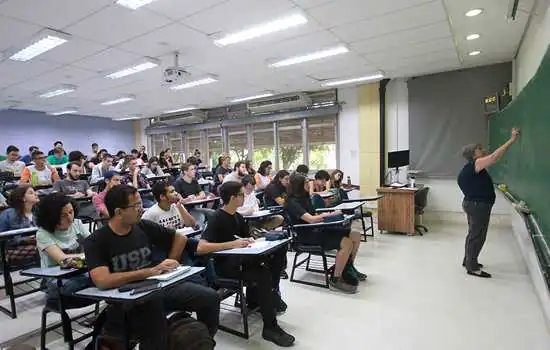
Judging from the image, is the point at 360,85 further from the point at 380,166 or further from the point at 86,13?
the point at 86,13

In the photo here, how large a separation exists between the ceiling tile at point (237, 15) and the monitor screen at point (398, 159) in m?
3.73

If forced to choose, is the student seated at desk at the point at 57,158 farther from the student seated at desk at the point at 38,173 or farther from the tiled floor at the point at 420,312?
the tiled floor at the point at 420,312

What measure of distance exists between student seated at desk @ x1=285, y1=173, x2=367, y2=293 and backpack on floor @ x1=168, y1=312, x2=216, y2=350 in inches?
69.1

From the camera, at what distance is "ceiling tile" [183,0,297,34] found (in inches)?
132

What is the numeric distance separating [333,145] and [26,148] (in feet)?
29.9

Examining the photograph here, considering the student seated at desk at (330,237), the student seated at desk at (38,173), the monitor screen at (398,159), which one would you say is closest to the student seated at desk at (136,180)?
the student seated at desk at (38,173)

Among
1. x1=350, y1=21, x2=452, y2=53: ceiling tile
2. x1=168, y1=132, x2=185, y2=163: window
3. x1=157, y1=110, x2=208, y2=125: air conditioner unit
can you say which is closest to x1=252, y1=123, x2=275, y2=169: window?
x1=157, y1=110, x2=208, y2=125: air conditioner unit

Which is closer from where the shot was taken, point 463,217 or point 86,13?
point 86,13

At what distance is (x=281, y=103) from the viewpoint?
847 cm

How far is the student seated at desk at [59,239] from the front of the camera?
217 centimetres

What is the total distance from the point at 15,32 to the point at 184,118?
22.2ft

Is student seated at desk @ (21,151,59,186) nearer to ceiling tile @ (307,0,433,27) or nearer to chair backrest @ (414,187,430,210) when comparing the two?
ceiling tile @ (307,0,433,27)

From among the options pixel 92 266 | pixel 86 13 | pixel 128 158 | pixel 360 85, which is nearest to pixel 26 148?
pixel 128 158

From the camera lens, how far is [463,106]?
6.39m
